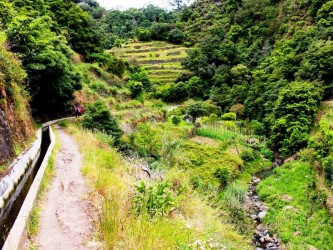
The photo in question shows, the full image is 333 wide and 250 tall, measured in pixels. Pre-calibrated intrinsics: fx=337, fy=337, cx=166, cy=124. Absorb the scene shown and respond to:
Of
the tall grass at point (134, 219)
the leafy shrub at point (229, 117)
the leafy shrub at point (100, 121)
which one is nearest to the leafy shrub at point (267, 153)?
the leafy shrub at point (229, 117)

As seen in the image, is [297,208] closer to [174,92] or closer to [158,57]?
[174,92]

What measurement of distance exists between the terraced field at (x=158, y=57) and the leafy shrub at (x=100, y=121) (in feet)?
136

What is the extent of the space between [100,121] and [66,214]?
14.2 m

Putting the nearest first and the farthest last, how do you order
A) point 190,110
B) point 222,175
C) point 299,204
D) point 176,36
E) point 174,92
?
point 299,204 < point 222,175 < point 190,110 < point 174,92 < point 176,36

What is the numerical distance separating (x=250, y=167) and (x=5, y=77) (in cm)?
2890

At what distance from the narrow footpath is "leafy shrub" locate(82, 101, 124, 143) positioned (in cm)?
929

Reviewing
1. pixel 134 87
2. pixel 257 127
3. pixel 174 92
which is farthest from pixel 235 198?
pixel 174 92

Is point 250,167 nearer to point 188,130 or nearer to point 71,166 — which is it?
point 188,130

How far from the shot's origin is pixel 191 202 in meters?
9.10

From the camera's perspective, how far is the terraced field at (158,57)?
6456 cm

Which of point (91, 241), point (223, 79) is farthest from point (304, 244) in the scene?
point (223, 79)

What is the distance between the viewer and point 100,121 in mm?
21000

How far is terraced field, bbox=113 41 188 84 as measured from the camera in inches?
2542

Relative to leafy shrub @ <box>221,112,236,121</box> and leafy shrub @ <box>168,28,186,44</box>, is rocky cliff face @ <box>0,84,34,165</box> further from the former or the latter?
leafy shrub @ <box>168,28,186,44</box>
